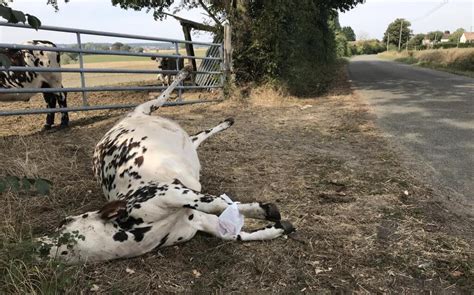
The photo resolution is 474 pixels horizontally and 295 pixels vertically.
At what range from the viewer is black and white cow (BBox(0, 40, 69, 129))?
637cm

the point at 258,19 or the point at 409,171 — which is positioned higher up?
the point at 258,19

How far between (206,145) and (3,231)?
2.96 metres

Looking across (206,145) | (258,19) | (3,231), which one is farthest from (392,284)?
(258,19)

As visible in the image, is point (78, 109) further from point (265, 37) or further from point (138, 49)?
point (265, 37)

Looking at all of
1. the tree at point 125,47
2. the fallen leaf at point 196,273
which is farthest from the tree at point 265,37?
the fallen leaf at point 196,273

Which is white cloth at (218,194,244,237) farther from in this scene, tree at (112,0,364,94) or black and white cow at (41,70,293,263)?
tree at (112,0,364,94)

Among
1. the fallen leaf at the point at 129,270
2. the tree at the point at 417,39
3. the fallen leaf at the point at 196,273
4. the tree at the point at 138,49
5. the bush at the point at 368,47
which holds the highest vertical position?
the tree at the point at 417,39

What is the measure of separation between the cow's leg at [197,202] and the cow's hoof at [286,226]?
0.18 meters

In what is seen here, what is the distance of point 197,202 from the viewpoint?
264cm

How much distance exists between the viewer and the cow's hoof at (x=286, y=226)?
3.01m

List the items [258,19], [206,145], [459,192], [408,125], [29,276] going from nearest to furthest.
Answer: [29,276], [459,192], [206,145], [408,125], [258,19]

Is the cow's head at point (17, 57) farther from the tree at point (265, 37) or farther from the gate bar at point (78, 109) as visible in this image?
the tree at point (265, 37)

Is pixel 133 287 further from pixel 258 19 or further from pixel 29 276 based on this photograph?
pixel 258 19

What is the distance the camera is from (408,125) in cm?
681
